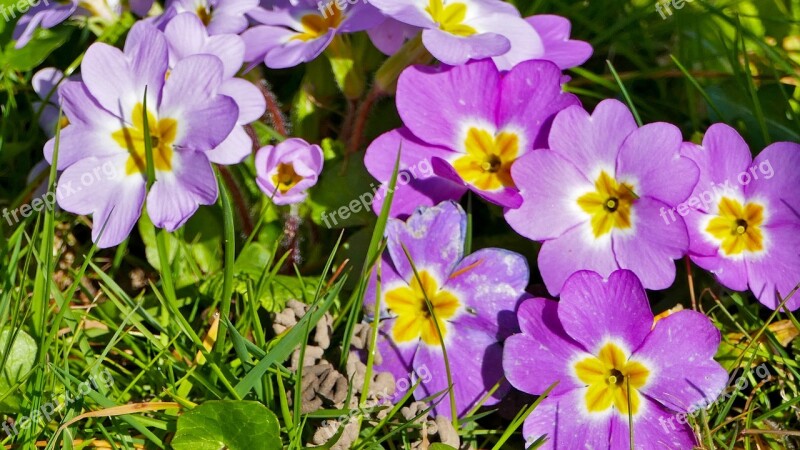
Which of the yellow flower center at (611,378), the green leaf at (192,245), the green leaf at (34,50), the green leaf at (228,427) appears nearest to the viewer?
the green leaf at (228,427)

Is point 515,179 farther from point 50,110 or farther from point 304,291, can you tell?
point 50,110

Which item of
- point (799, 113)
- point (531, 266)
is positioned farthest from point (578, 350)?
point (799, 113)

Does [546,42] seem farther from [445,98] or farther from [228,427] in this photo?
[228,427]

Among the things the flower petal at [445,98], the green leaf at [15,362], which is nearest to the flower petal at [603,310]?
the flower petal at [445,98]

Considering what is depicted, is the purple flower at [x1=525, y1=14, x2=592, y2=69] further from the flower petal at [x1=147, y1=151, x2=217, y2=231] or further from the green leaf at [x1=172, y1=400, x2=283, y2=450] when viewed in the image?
the green leaf at [x1=172, y1=400, x2=283, y2=450]

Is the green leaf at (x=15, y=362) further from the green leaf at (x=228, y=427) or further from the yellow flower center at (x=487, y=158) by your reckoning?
the yellow flower center at (x=487, y=158)

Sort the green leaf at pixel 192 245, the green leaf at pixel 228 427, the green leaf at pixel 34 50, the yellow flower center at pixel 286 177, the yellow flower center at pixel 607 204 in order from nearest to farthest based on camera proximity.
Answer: the green leaf at pixel 228 427
the yellow flower center at pixel 607 204
the yellow flower center at pixel 286 177
the green leaf at pixel 192 245
the green leaf at pixel 34 50
